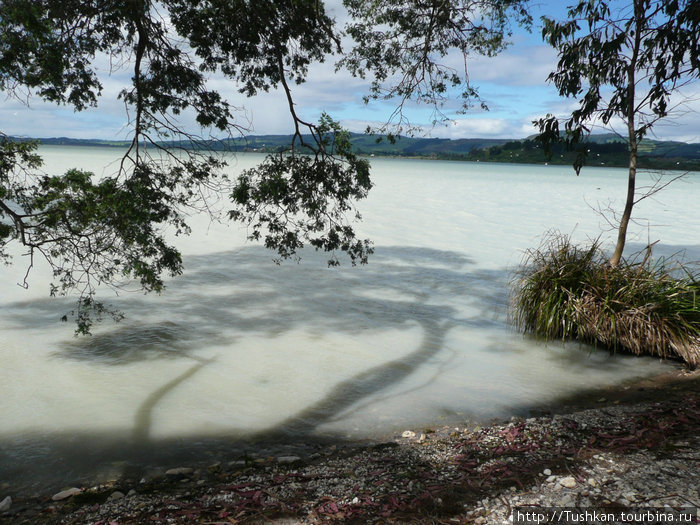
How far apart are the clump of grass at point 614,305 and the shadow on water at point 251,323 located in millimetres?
682

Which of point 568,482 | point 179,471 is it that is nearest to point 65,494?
point 179,471

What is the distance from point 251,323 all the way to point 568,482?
581cm

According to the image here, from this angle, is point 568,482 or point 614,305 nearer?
point 568,482

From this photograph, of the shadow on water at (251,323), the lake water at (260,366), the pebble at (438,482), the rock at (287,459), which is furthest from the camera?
the lake water at (260,366)

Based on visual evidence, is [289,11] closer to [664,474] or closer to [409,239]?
[664,474]

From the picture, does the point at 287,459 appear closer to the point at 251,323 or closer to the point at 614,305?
the point at 251,323

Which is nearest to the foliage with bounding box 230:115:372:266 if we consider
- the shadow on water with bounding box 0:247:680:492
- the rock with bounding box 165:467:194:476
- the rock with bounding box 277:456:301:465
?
the shadow on water with bounding box 0:247:680:492

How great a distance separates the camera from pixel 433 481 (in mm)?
3902

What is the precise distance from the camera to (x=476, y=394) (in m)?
6.16

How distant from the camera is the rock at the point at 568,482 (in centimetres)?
361

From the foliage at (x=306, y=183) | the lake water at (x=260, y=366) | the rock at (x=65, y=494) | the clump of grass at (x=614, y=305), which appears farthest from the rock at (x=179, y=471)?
the clump of grass at (x=614, y=305)

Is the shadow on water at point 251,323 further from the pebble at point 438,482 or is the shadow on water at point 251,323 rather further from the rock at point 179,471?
the pebble at point 438,482

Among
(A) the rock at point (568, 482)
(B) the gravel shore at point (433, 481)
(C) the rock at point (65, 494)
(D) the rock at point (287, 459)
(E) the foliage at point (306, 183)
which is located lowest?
(D) the rock at point (287, 459)

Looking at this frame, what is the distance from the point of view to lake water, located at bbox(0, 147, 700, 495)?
200 inches
